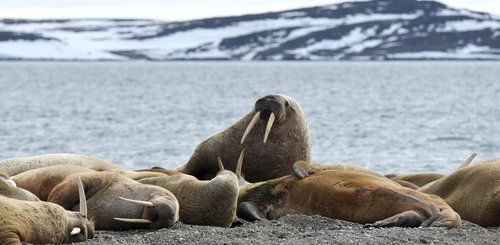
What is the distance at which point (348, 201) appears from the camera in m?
9.11

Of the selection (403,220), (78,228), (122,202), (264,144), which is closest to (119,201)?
(122,202)

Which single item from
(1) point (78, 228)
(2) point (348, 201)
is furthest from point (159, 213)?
(2) point (348, 201)

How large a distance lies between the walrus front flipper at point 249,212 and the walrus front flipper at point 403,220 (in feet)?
3.60

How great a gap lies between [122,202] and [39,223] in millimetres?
1233

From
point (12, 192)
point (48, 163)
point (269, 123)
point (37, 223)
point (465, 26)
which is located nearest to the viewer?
point (37, 223)

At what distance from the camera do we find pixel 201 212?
8758 millimetres

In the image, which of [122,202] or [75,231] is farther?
[122,202]

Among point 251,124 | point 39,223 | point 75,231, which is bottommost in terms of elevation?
point 251,124

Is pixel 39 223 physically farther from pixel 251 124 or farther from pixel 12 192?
pixel 251 124

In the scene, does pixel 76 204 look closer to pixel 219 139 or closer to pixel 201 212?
pixel 201 212

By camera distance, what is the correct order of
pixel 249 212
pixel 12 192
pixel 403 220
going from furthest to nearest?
pixel 249 212, pixel 403 220, pixel 12 192

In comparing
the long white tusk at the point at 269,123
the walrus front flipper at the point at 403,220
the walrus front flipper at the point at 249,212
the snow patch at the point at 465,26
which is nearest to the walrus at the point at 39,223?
the walrus front flipper at the point at 249,212

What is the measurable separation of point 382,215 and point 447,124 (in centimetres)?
3355

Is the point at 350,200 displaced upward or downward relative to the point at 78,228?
downward
